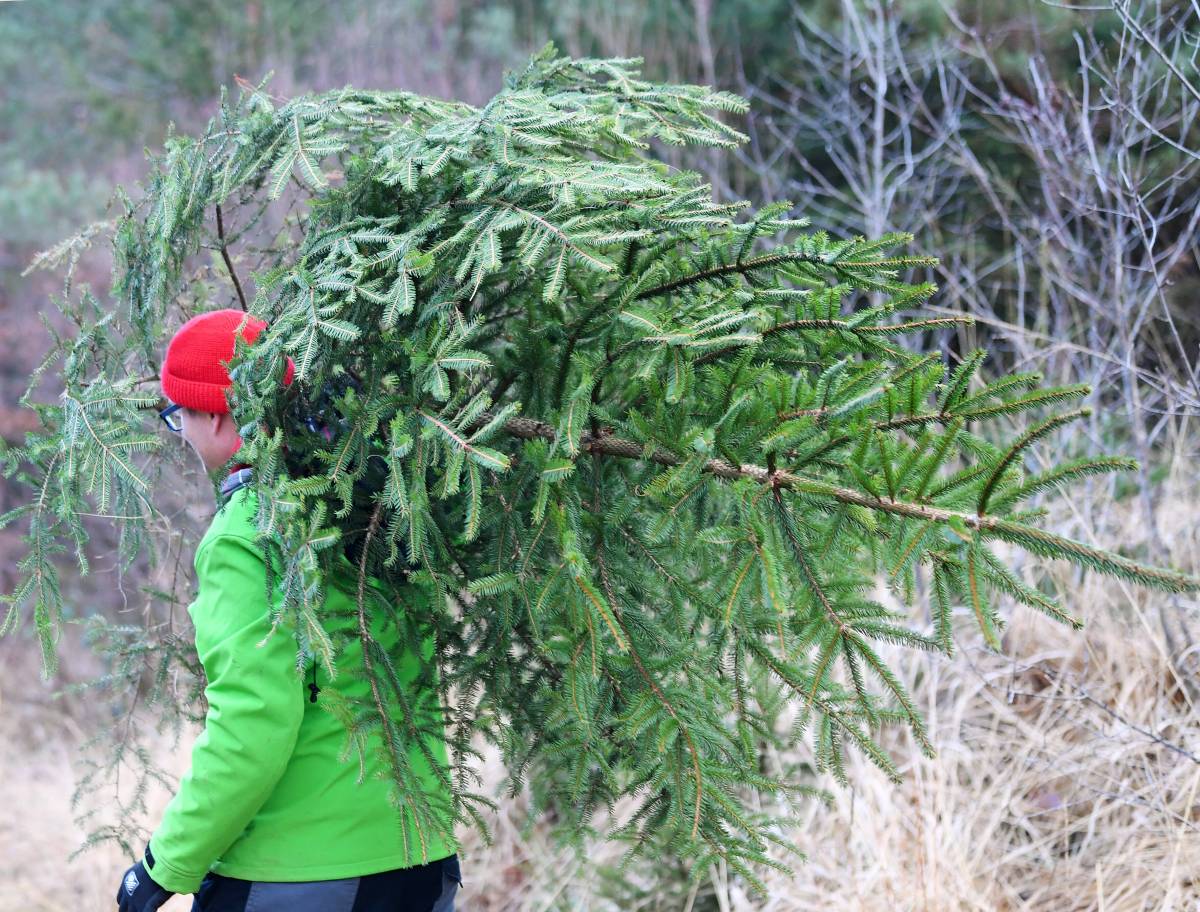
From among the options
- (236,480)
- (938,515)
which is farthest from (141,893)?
(938,515)

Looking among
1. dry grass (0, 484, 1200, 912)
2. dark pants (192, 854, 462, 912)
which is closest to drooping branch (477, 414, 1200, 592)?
dark pants (192, 854, 462, 912)

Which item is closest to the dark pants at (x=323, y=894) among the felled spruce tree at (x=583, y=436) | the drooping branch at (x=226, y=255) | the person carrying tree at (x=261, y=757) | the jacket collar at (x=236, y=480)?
the person carrying tree at (x=261, y=757)

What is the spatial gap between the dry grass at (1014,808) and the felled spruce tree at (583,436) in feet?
4.05

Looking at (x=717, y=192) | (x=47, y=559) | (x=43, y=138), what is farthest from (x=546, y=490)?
(x=43, y=138)

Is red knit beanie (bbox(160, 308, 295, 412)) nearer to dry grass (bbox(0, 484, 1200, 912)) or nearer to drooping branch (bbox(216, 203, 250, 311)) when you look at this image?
drooping branch (bbox(216, 203, 250, 311))

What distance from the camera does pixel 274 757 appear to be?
6.66ft

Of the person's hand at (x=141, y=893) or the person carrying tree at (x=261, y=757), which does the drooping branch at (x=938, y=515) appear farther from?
the person's hand at (x=141, y=893)

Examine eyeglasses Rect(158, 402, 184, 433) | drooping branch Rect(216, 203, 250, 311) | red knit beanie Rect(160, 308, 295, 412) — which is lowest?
eyeglasses Rect(158, 402, 184, 433)

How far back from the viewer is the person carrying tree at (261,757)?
200cm

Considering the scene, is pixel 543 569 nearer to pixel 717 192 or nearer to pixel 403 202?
pixel 403 202

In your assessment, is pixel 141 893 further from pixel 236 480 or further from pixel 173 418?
pixel 173 418

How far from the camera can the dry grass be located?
3.28m

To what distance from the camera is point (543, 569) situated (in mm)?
2109

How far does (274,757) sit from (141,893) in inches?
18.3
